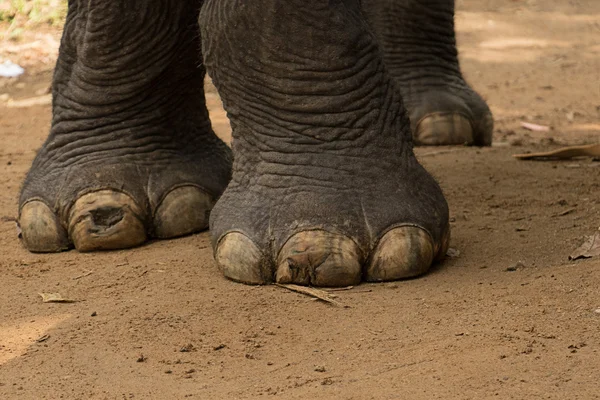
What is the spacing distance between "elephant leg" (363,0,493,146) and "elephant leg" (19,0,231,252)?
42.7 inches

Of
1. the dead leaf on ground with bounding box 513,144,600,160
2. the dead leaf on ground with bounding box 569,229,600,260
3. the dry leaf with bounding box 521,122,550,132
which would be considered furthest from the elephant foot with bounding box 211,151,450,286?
the dry leaf with bounding box 521,122,550,132

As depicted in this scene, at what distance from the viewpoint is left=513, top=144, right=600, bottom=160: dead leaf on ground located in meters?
3.70

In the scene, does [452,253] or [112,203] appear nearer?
[452,253]

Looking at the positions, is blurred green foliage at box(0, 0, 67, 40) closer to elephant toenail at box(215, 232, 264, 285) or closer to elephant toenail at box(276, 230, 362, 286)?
elephant toenail at box(215, 232, 264, 285)

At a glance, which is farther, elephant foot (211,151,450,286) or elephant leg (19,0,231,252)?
elephant leg (19,0,231,252)

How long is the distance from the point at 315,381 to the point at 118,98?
1335 mm

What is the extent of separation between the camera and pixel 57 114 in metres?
3.14

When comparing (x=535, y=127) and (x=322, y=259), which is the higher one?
(x=322, y=259)

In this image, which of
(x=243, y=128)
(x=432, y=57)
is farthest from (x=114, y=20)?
(x=432, y=57)

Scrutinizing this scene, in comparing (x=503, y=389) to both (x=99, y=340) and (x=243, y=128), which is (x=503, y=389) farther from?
(x=243, y=128)

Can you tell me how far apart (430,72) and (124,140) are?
1.48 meters

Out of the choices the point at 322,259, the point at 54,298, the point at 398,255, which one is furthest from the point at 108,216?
the point at 398,255

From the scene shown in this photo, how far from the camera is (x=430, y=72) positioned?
4.15 metres

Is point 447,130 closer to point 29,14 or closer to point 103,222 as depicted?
point 103,222
